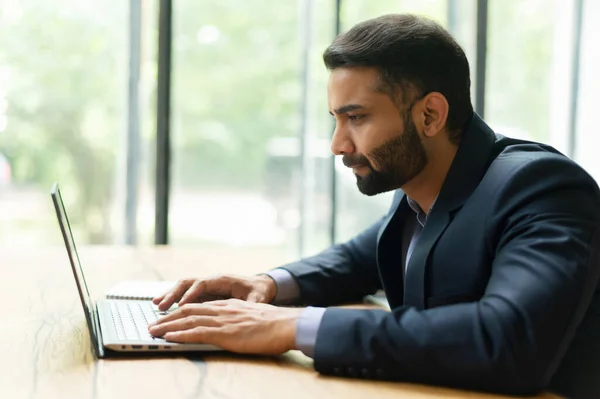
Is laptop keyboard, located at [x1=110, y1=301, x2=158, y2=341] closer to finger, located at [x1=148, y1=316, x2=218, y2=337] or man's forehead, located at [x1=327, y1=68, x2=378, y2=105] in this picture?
finger, located at [x1=148, y1=316, x2=218, y2=337]

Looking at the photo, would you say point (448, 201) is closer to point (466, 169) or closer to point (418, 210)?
point (466, 169)

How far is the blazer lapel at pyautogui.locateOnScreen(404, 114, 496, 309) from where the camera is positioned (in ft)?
4.12

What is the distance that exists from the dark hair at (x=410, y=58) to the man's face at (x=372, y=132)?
25 mm

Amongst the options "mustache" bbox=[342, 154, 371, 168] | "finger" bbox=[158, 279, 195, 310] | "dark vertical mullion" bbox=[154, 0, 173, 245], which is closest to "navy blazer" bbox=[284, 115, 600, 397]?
"mustache" bbox=[342, 154, 371, 168]

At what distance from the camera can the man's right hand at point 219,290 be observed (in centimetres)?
143

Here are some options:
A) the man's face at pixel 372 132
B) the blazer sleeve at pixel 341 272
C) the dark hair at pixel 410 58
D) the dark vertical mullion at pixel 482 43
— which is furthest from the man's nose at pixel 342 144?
the dark vertical mullion at pixel 482 43

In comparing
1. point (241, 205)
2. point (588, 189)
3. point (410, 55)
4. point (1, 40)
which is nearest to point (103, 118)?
point (1, 40)

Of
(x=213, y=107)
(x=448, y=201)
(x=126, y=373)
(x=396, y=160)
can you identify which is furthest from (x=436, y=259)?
(x=213, y=107)

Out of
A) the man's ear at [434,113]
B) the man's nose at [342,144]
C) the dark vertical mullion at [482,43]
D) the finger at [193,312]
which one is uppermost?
the dark vertical mullion at [482,43]

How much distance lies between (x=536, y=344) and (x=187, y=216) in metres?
2.95

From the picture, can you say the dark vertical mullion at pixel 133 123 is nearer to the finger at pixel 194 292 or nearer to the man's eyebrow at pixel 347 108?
the finger at pixel 194 292

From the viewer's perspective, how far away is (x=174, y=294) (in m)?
1.43

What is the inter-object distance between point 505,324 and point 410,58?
0.57 meters

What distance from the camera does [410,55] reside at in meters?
1.35
